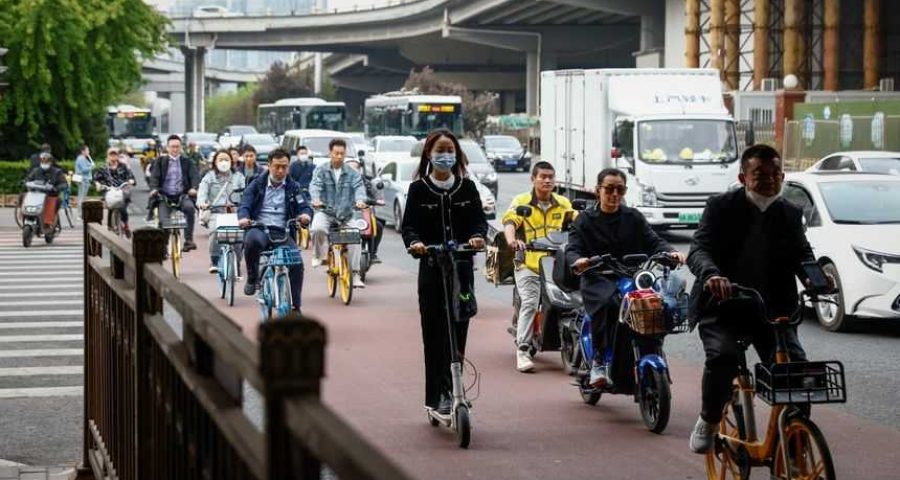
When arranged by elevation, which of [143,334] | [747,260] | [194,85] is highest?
[194,85]

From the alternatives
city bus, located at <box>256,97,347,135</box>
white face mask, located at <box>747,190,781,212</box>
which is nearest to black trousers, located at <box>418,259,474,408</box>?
white face mask, located at <box>747,190,781,212</box>

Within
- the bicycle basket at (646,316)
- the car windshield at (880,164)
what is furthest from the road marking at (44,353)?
the car windshield at (880,164)

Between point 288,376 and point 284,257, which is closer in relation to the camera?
point 288,376

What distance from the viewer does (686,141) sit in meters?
29.0

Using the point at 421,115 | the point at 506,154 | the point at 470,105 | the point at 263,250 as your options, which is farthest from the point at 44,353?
the point at 470,105

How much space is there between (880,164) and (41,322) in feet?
54.8

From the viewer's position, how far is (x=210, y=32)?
102938mm

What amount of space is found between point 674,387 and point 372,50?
10459cm

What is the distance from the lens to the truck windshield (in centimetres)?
2884

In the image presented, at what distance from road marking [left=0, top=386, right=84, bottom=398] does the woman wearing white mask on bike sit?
29.2 ft

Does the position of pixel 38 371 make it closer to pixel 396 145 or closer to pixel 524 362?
pixel 524 362

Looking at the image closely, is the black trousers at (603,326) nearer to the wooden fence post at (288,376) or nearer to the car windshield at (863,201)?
the car windshield at (863,201)

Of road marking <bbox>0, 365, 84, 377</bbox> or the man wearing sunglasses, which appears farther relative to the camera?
road marking <bbox>0, 365, 84, 377</bbox>

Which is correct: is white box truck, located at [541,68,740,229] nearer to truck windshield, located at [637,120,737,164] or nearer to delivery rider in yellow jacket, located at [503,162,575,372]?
truck windshield, located at [637,120,737,164]
